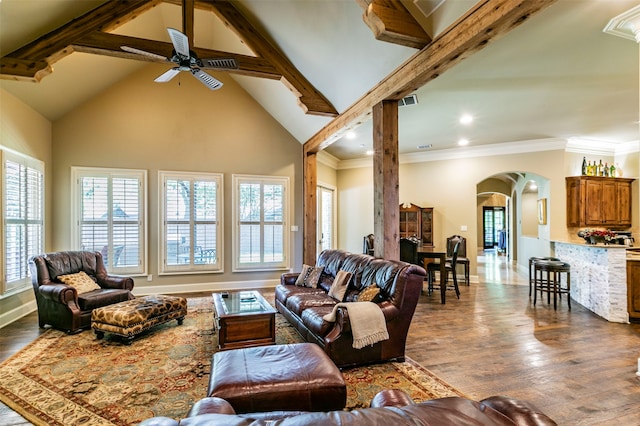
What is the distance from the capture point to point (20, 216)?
4871mm

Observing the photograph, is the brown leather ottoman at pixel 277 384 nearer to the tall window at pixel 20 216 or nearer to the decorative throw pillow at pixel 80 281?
the decorative throw pillow at pixel 80 281

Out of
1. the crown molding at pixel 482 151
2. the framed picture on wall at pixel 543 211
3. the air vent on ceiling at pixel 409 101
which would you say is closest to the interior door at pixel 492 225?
the framed picture on wall at pixel 543 211

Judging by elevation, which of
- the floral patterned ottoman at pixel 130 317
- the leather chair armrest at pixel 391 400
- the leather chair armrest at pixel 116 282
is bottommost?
the floral patterned ottoman at pixel 130 317

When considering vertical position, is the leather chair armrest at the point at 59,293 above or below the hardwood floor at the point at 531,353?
above

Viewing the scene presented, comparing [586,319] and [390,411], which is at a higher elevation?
[390,411]

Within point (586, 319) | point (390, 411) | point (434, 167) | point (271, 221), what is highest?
point (434, 167)

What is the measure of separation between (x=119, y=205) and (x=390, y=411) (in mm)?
6590

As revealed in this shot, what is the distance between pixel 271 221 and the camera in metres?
7.24

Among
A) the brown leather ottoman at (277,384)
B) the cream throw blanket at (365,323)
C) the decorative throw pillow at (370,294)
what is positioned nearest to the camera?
the brown leather ottoman at (277,384)

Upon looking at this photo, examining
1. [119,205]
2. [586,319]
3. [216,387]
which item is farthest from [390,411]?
[119,205]

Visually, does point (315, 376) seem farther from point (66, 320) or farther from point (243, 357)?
point (66, 320)

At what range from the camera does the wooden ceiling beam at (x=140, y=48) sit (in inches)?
175

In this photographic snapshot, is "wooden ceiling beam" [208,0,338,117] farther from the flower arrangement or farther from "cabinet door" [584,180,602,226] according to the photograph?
"cabinet door" [584,180,602,226]

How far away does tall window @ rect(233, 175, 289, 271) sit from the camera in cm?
701
